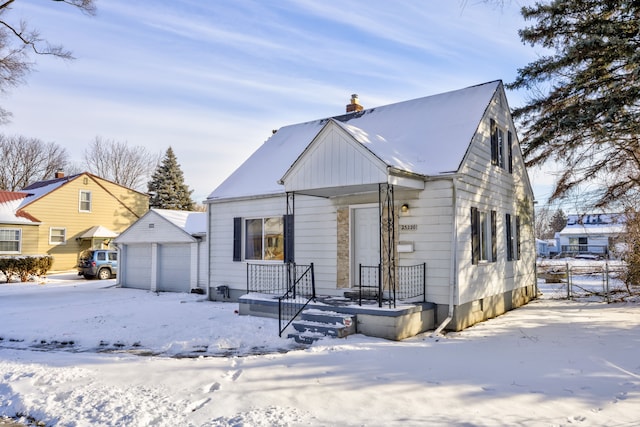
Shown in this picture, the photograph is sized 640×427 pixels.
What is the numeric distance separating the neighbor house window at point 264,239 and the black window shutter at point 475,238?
5.17 metres

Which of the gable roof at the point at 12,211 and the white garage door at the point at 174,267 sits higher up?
the gable roof at the point at 12,211

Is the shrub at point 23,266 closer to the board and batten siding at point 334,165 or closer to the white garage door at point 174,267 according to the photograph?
the white garage door at point 174,267

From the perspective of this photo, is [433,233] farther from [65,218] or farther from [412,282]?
[65,218]

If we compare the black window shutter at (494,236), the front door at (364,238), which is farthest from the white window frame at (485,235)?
the front door at (364,238)

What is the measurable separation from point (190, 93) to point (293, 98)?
355 centimetres

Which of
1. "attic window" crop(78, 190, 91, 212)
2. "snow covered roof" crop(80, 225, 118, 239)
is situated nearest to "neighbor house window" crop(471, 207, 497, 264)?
"snow covered roof" crop(80, 225, 118, 239)

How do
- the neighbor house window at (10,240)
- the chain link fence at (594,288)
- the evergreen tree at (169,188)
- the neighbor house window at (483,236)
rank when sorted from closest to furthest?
the neighbor house window at (483,236), the chain link fence at (594,288), the neighbor house window at (10,240), the evergreen tree at (169,188)

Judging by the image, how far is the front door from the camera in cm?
1141

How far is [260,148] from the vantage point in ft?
53.8

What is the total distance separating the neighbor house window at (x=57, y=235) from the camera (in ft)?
91.6

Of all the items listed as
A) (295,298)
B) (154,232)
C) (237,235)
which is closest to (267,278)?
(237,235)

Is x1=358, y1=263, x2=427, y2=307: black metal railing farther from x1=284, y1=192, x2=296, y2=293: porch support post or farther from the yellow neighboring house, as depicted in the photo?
the yellow neighboring house

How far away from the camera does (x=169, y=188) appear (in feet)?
137

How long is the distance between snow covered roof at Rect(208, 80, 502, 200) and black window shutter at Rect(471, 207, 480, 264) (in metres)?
1.54
